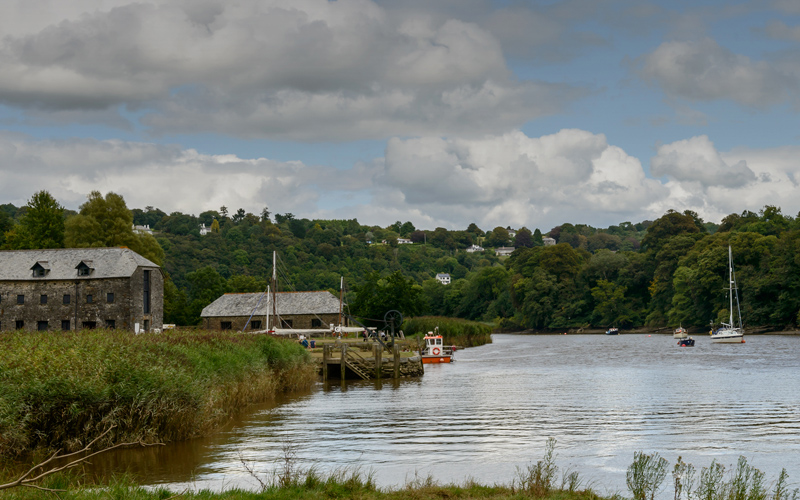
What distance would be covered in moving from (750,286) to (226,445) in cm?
9172

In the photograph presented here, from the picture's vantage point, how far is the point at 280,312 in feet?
241

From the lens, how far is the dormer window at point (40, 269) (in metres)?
50.7

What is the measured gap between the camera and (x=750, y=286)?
96.8 meters

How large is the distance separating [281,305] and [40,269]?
27.1 metres

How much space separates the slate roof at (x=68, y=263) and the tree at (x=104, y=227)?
20.0 meters

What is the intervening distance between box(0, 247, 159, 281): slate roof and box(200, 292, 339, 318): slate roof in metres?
22.3

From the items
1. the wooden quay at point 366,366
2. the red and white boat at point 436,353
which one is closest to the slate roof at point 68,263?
the wooden quay at point 366,366

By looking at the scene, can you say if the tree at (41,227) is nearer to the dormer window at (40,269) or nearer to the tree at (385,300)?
the dormer window at (40,269)

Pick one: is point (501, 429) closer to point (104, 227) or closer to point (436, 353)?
point (436, 353)

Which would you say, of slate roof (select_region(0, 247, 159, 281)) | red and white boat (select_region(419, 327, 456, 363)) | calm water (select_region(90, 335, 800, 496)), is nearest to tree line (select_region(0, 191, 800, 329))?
red and white boat (select_region(419, 327, 456, 363))

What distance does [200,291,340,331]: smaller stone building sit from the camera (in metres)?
73.4

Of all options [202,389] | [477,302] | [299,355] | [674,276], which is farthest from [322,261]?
[202,389]

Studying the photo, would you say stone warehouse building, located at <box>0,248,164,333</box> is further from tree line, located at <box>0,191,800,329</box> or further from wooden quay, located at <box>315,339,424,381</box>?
tree line, located at <box>0,191,800,329</box>

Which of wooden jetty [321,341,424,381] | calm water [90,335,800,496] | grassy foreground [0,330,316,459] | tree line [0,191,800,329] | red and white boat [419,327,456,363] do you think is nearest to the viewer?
grassy foreground [0,330,316,459]
